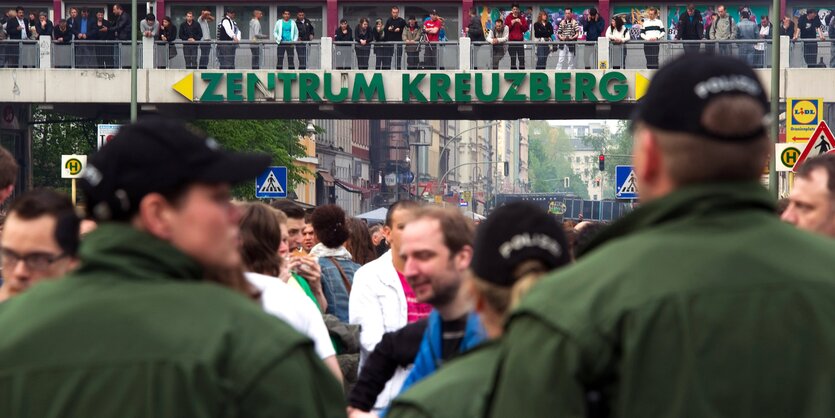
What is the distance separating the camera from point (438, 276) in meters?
5.69

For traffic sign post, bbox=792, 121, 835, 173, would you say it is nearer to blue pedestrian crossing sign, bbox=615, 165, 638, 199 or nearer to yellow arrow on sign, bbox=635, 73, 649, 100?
blue pedestrian crossing sign, bbox=615, 165, 638, 199

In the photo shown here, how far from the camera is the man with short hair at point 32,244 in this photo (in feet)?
18.1

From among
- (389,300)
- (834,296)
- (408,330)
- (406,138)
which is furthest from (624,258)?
(406,138)

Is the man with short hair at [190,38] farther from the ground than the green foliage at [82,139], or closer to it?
farther from the ground

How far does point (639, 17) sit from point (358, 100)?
10.5 m

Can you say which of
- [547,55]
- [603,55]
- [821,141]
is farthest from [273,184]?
[821,141]

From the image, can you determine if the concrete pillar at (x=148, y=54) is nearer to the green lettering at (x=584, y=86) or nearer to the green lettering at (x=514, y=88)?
the green lettering at (x=514, y=88)

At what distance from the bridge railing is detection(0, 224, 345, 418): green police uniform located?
36.3 m

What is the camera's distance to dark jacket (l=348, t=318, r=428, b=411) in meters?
6.10

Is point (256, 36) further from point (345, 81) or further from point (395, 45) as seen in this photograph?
point (395, 45)

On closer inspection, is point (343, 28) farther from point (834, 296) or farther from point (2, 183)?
point (834, 296)

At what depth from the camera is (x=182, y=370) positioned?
2.93 m

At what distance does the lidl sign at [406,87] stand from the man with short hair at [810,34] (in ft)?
14.9

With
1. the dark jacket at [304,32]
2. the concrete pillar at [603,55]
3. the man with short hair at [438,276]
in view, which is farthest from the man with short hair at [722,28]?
the man with short hair at [438,276]
